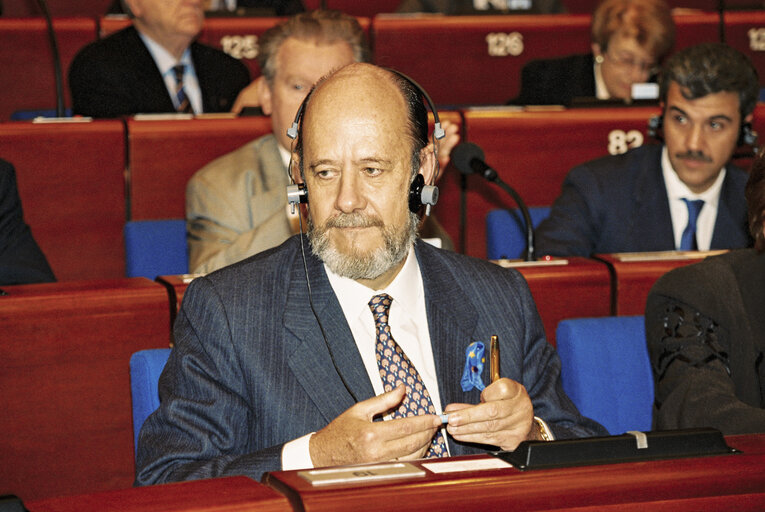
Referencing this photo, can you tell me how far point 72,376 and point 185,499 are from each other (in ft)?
4.50

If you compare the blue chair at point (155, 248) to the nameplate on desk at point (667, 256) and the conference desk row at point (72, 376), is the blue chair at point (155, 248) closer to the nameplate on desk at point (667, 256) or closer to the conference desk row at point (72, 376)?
the conference desk row at point (72, 376)

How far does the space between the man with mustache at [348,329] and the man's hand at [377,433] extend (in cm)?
5

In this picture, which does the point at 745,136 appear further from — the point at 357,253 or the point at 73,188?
the point at 73,188

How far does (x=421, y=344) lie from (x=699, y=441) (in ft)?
2.56

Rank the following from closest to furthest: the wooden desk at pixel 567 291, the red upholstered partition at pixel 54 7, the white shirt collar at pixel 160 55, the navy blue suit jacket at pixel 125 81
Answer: the wooden desk at pixel 567 291 → the navy blue suit jacket at pixel 125 81 → the white shirt collar at pixel 160 55 → the red upholstered partition at pixel 54 7

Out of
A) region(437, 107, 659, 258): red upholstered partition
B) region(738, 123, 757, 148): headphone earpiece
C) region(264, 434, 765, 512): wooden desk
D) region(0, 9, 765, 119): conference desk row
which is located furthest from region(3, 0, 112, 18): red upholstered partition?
region(264, 434, 765, 512): wooden desk

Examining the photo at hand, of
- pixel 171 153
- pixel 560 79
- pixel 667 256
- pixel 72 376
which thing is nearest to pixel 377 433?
pixel 72 376

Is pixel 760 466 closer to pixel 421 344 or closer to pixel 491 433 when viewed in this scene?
pixel 491 433

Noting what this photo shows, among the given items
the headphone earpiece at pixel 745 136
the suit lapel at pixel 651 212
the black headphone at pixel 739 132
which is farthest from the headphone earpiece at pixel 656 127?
the headphone earpiece at pixel 745 136

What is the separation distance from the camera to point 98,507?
3.26 feet

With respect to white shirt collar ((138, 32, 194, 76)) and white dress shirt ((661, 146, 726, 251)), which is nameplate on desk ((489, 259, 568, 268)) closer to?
white dress shirt ((661, 146, 726, 251))

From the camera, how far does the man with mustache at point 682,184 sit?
3.29 meters

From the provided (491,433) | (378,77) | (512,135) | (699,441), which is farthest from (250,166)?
(699,441)

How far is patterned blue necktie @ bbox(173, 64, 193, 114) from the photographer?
427 centimetres
